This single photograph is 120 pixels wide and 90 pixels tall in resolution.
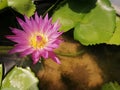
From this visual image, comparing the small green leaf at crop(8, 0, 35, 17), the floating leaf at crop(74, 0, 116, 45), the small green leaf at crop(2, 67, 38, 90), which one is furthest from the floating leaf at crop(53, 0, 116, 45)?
the small green leaf at crop(2, 67, 38, 90)

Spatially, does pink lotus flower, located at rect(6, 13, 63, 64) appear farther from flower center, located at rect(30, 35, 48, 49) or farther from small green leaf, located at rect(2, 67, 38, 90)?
small green leaf, located at rect(2, 67, 38, 90)

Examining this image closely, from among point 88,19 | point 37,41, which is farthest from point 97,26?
point 37,41

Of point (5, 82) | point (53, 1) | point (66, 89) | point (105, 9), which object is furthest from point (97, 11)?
point (5, 82)

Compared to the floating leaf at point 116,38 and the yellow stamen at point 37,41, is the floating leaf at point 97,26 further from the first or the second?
the yellow stamen at point 37,41

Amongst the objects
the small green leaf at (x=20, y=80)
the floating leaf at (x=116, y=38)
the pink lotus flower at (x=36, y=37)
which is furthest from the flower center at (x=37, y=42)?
the floating leaf at (x=116, y=38)

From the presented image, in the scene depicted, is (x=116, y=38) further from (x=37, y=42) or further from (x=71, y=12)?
(x=37, y=42)
